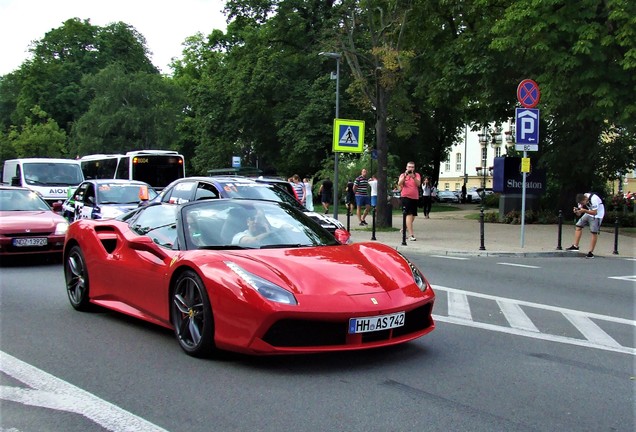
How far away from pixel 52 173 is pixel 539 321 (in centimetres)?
2084

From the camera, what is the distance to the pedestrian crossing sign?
1820cm

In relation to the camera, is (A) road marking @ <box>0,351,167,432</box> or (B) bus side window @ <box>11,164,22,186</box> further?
(B) bus side window @ <box>11,164,22,186</box>

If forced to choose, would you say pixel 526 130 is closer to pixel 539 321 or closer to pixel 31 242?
pixel 539 321

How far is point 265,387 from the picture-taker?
4.50 meters

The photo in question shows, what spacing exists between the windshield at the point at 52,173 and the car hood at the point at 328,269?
2002cm

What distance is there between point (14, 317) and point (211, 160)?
4792cm

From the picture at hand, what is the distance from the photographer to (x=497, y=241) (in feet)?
56.6

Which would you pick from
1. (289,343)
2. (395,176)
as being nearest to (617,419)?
(289,343)

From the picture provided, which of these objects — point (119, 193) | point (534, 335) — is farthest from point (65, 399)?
point (119, 193)

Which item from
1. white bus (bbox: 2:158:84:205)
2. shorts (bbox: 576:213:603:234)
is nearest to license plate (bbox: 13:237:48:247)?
shorts (bbox: 576:213:603:234)

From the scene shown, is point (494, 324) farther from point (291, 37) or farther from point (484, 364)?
Answer: point (291, 37)

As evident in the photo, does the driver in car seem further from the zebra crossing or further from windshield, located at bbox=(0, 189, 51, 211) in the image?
windshield, located at bbox=(0, 189, 51, 211)

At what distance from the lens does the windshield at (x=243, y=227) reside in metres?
5.73

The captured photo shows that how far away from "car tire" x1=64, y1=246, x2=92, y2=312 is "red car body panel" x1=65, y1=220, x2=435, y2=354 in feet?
2.92
